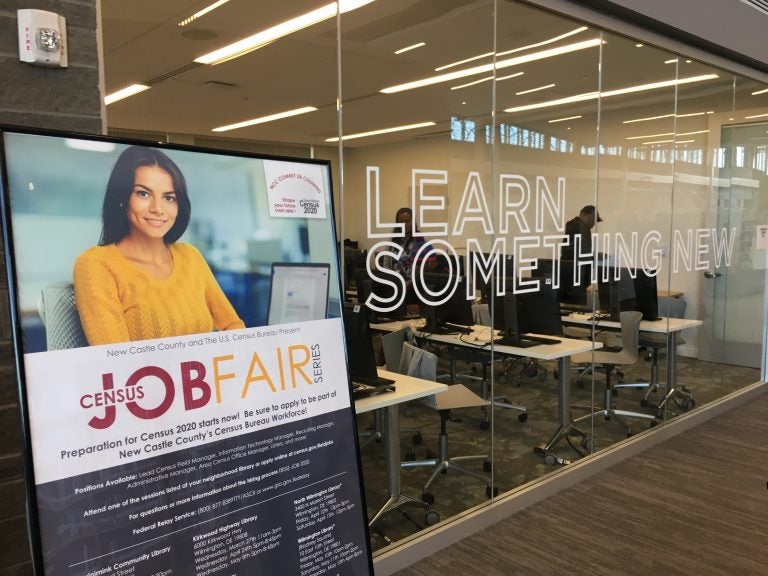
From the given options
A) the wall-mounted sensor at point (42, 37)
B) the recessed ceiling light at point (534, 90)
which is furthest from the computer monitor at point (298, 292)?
the recessed ceiling light at point (534, 90)

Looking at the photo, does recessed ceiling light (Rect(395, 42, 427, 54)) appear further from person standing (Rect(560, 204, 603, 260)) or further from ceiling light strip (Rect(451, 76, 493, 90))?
person standing (Rect(560, 204, 603, 260))

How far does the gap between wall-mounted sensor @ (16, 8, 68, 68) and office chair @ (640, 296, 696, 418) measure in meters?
4.19

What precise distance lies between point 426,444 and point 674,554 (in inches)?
51.7

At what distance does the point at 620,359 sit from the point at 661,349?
63 cm

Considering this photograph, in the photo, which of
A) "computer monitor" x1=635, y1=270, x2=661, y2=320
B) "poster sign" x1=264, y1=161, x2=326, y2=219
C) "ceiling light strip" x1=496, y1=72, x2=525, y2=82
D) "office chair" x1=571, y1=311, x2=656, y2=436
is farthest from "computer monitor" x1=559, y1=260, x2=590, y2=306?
"poster sign" x1=264, y1=161, x2=326, y2=219

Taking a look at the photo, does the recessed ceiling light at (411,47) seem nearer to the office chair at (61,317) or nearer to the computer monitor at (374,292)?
the computer monitor at (374,292)

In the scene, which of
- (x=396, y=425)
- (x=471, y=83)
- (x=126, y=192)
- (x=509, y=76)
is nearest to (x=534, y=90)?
(x=509, y=76)

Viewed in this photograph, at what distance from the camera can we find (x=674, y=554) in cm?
301

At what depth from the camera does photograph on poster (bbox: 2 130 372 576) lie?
4.26ft

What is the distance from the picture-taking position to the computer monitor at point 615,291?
13.5ft

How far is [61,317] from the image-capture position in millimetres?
1326

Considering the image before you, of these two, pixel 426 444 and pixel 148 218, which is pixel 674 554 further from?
pixel 148 218

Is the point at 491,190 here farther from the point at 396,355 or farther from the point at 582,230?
the point at 396,355

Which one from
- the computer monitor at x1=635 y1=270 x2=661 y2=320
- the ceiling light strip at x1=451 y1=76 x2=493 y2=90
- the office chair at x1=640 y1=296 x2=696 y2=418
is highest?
the ceiling light strip at x1=451 y1=76 x2=493 y2=90
